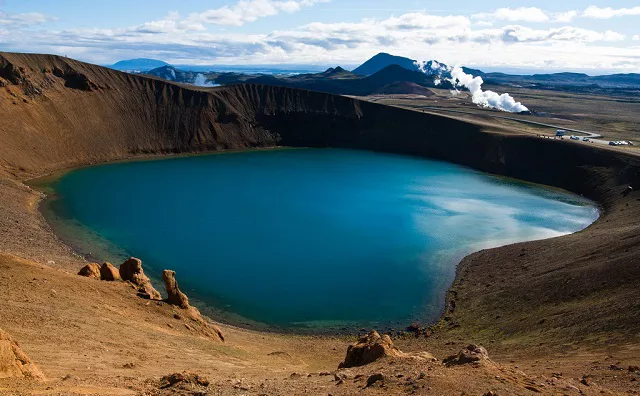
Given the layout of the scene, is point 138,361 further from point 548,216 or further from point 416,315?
point 548,216

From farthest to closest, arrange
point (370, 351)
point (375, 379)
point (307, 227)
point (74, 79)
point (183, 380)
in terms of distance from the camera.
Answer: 1. point (74, 79)
2. point (307, 227)
3. point (370, 351)
4. point (375, 379)
5. point (183, 380)

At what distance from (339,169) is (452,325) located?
53.8 metres

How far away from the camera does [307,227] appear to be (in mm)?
50125

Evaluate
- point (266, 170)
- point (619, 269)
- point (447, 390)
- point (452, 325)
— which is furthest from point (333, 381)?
point (266, 170)

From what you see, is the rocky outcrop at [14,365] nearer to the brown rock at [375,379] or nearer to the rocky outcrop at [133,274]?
the brown rock at [375,379]

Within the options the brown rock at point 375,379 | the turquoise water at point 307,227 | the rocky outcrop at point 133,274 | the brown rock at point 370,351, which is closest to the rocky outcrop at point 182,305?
the rocky outcrop at point 133,274

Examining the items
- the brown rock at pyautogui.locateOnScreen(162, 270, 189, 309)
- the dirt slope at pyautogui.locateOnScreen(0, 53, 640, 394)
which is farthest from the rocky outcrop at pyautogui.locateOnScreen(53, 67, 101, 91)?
the brown rock at pyautogui.locateOnScreen(162, 270, 189, 309)

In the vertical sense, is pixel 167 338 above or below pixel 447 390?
below

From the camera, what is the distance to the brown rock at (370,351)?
18391mm

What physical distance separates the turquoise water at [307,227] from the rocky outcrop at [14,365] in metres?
18.1

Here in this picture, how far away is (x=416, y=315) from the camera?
33156mm

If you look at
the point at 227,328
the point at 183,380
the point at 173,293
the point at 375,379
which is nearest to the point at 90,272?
the point at 173,293

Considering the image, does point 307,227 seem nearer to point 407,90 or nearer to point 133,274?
point 133,274

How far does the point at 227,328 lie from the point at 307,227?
2105 centimetres
